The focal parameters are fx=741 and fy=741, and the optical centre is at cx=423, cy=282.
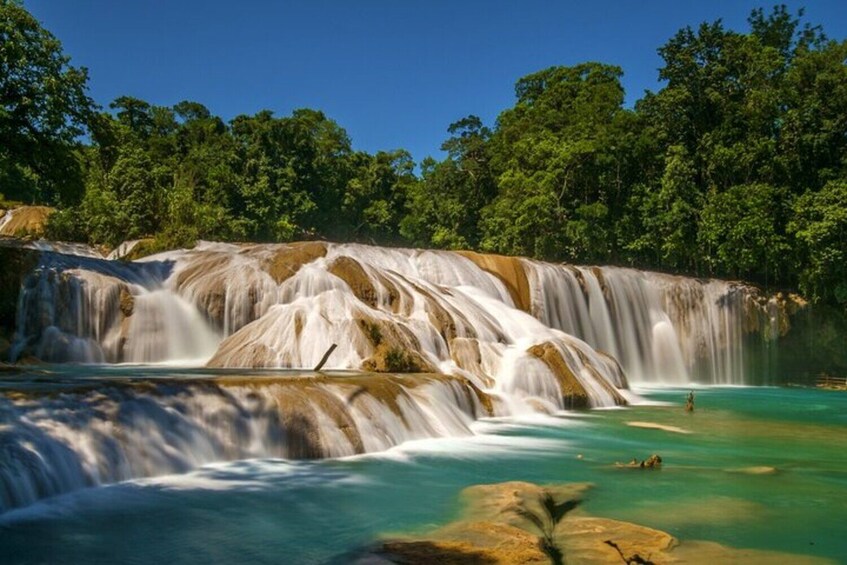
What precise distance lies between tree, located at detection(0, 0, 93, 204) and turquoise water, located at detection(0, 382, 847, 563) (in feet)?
42.6

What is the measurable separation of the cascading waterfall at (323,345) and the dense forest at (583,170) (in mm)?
3064

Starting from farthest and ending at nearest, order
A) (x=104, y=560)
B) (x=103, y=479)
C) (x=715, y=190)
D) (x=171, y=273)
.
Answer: (x=715, y=190) → (x=171, y=273) → (x=103, y=479) → (x=104, y=560)

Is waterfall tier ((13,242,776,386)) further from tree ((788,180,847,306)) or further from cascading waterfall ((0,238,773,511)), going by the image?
tree ((788,180,847,306))

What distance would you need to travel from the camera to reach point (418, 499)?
8281mm

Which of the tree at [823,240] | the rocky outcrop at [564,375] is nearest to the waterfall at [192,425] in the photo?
the rocky outcrop at [564,375]

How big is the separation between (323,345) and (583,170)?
2329 cm

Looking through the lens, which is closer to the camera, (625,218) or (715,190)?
(715,190)

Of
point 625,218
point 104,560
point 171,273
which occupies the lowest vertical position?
point 104,560

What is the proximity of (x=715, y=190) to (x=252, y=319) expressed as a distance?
22.5 m

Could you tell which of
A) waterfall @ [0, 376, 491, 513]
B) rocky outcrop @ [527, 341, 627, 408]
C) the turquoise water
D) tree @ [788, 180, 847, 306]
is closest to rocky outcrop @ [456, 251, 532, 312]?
rocky outcrop @ [527, 341, 627, 408]

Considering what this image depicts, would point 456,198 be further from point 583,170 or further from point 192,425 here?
point 192,425

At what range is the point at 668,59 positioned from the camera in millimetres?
35500

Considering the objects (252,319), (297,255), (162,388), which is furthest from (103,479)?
(297,255)

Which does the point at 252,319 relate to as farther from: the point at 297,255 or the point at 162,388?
the point at 162,388
